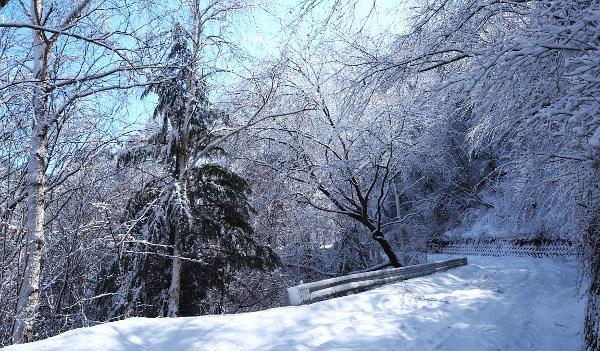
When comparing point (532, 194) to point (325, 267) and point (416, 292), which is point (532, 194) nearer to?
point (416, 292)

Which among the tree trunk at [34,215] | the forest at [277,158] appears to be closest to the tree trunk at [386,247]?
the forest at [277,158]

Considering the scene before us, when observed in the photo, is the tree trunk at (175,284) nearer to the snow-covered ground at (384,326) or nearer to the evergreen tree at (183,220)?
the evergreen tree at (183,220)

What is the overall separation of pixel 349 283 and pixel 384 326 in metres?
2.64

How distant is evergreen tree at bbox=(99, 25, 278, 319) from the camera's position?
11.8 meters

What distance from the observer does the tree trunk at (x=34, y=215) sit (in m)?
6.16

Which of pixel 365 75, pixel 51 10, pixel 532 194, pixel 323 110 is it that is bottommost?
pixel 532 194

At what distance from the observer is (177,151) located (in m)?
13.2

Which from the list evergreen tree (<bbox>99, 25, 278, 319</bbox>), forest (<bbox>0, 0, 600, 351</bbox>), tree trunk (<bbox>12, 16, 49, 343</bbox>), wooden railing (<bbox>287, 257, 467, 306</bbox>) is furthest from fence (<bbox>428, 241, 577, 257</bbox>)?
tree trunk (<bbox>12, 16, 49, 343</bbox>)

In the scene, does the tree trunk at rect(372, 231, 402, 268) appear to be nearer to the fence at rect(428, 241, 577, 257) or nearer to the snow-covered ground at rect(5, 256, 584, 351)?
the snow-covered ground at rect(5, 256, 584, 351)

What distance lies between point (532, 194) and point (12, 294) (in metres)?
9.89

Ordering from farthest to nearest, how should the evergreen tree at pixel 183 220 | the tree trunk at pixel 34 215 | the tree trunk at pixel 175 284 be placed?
the evergreen tree at pixel 183 220 → the tree trunk at pixel 175 284 → the tree trunk at pixel 34 215

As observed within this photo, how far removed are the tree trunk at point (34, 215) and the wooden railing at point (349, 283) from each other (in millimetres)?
4237

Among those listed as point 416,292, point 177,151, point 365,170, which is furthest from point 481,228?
point 177,151

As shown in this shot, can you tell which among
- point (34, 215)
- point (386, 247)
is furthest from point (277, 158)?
point (34, 215)
